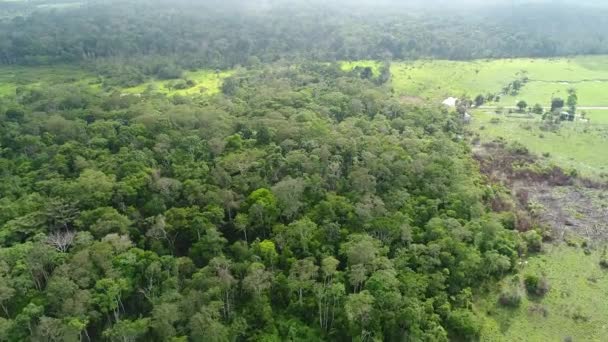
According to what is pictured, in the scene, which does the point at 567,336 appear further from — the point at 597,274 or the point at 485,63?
the point at 485,63

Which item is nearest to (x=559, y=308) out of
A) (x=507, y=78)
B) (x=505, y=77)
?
(x=507, y=78)

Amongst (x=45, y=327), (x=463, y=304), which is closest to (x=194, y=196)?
(x=45, y=327)

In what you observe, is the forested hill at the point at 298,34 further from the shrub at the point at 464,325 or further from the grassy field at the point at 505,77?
the shrub at the point at 464,325

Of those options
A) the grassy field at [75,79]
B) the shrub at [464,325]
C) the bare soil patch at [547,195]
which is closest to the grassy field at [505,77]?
the bare soil patch at [547,195]

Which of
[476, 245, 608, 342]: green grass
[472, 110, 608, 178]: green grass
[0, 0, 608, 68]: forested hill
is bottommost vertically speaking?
[476, 245, 608, 342]: green grass

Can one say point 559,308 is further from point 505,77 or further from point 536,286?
point 505,77

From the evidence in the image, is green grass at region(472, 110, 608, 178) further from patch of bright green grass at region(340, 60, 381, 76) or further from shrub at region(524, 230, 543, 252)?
patch of bright green grass at region(340, 60, 381, 76)

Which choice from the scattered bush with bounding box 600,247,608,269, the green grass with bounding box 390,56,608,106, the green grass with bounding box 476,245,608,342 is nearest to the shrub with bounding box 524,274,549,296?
the green grass with bounding box 476,245,608,342
